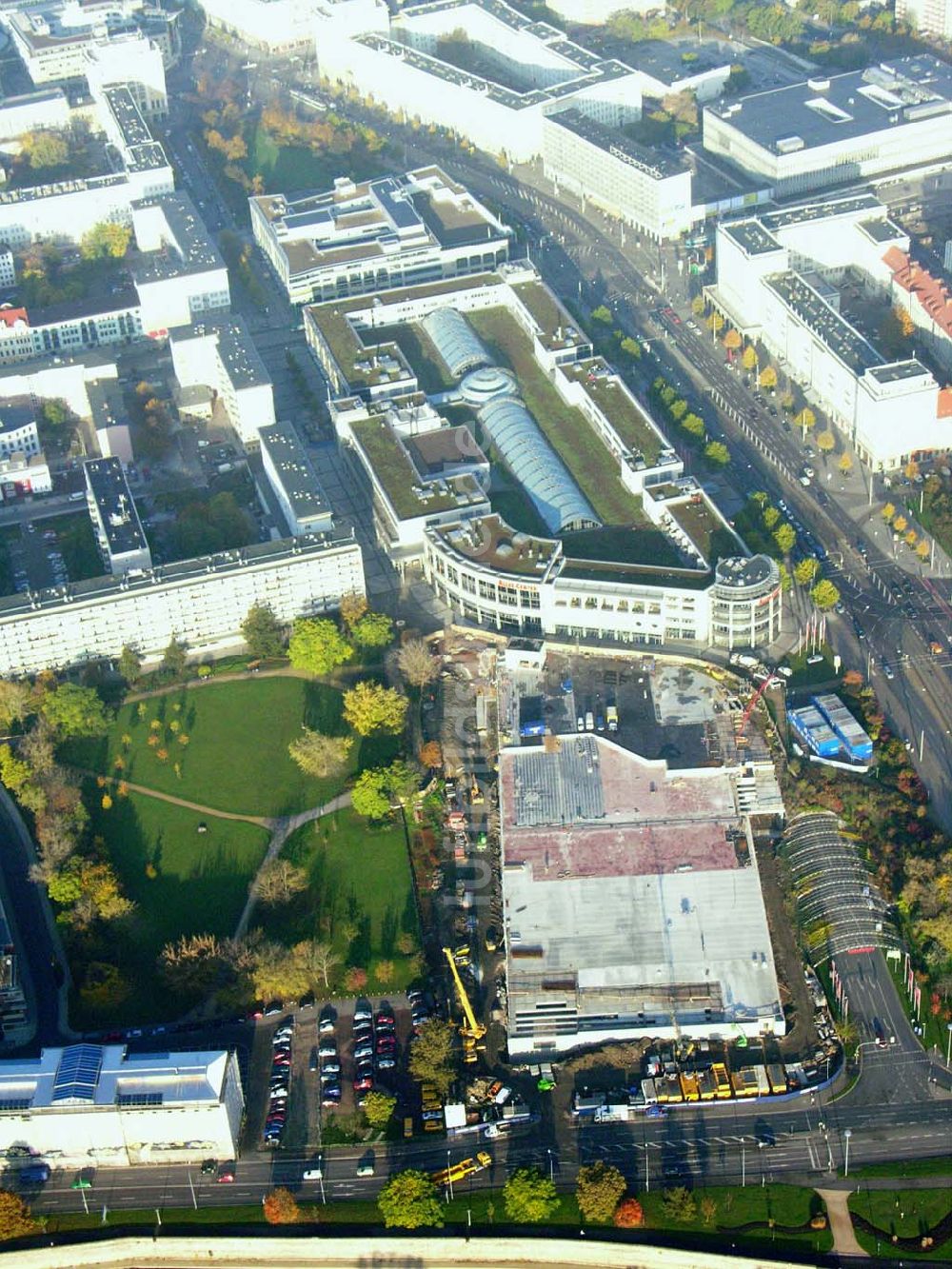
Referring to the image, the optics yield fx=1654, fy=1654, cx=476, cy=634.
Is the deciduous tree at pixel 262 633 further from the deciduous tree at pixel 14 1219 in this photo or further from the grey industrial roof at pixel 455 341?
the deciduous tree at pixel 14 1219

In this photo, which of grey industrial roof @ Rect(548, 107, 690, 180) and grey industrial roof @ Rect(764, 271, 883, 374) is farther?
grey industrial roof @ Rect(548, 107, 690, 180)

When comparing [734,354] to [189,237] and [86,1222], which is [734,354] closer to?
[189,237]

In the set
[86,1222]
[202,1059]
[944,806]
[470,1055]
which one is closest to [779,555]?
[944,806]

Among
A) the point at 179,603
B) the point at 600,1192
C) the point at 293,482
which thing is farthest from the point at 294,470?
the point at 600,1192

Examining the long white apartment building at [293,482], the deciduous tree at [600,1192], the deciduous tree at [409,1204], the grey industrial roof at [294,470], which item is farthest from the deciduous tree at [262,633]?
the deciduous tree at [600,1192]

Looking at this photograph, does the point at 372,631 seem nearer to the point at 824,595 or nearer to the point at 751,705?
the point at 751,705

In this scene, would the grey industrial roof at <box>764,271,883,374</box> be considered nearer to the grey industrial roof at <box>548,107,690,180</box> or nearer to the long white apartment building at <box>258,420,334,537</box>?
the grey industrial roof at <box>548,107,690,180</box>

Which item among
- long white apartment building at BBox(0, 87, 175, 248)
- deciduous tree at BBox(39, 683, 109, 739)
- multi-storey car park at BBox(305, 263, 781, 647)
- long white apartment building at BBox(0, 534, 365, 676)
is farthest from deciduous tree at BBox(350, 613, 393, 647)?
long white apartment building at BBox(0, 87, 175, 248)
